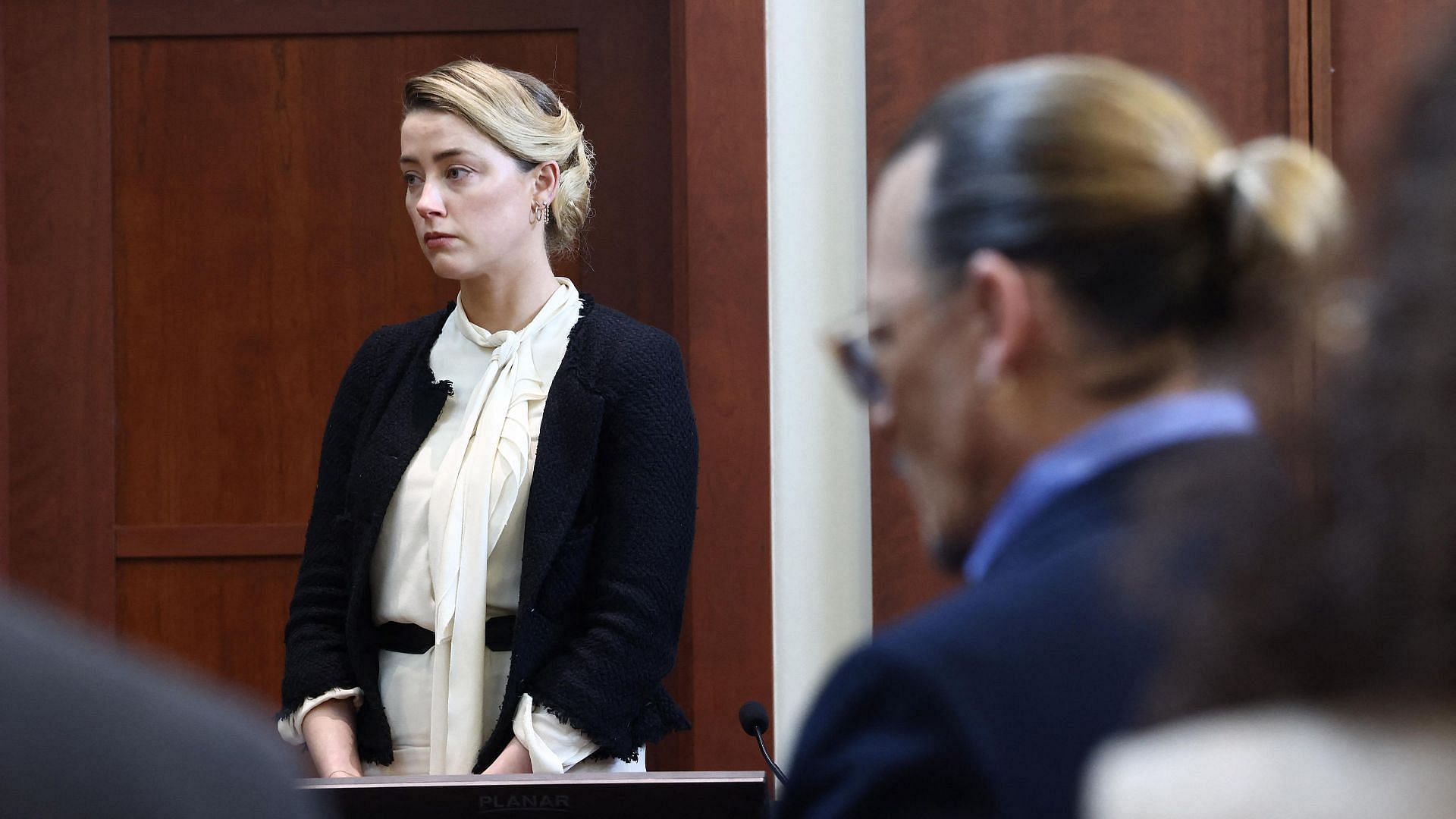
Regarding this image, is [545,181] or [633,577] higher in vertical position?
[545,181]

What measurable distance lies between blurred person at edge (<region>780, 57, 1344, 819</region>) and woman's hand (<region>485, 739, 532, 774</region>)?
0.95 meters

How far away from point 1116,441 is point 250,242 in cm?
235

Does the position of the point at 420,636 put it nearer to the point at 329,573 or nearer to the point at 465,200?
the point at 329,573

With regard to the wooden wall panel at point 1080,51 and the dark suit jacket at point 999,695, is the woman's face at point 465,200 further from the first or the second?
the dark suit jacket at point 999,695

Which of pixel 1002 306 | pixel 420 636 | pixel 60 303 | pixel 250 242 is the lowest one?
pixel 420 636

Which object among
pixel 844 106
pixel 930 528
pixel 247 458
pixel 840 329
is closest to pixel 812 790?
pixel 930 528

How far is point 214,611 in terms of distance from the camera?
9.37 feet

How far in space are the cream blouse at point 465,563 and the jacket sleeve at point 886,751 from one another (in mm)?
1027

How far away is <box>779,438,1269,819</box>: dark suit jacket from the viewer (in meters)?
0.70

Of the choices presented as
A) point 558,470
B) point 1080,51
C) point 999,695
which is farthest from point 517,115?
point 999,695

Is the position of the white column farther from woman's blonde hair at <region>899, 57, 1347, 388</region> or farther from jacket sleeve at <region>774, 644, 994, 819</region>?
jacket sleeve at <region>774, 644, 994, 819</region>

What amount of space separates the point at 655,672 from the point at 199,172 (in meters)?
1.58

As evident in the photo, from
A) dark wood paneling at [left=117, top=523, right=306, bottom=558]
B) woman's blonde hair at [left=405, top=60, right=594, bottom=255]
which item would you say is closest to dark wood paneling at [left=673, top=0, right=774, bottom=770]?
woman's blonde hair at [left=405, top=60, right=594, bottom=255]

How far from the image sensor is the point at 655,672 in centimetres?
183
